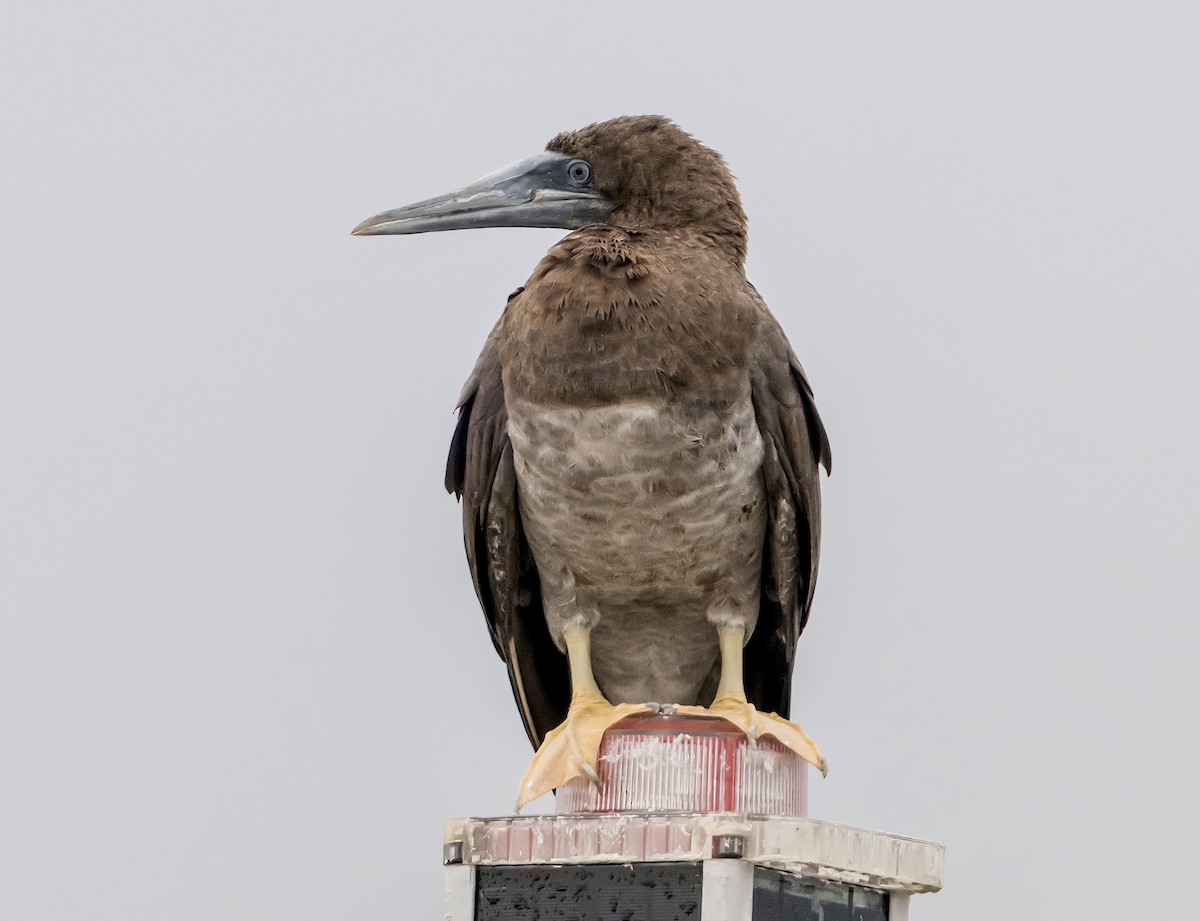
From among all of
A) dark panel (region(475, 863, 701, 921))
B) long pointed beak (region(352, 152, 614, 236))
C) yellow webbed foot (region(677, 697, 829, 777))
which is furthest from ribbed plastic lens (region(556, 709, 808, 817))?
long pointed beak (region(352, 152, 614, 236))

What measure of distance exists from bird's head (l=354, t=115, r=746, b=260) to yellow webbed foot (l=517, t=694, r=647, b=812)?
5.84ft

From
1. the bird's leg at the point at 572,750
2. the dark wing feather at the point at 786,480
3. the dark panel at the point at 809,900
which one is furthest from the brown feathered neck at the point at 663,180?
the dark panel at the point at 809,900

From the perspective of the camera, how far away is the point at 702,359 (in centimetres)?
612

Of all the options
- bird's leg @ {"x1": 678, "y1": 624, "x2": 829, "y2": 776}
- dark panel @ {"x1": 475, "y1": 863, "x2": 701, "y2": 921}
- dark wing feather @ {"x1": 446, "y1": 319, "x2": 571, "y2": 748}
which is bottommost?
dark panel @ {"x1": 475, "y1": 863, "x2": 701, "y2": 921}

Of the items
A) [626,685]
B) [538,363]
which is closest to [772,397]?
[538,363]

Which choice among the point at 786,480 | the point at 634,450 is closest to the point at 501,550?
the point at 634,450

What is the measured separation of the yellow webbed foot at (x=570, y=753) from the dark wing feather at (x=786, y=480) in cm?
101

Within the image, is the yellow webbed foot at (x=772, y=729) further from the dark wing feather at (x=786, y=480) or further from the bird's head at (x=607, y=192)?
the bird's head at (x=607, y=192)

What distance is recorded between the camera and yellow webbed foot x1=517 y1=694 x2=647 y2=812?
5570 mm

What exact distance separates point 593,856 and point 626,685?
1.96m

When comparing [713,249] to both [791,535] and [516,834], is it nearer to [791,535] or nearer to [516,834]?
[791,535]

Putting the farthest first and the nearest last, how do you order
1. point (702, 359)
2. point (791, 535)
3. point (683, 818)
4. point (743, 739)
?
point (791, 535) → point (702, 359) → point (743, 739) → point (683, 818)

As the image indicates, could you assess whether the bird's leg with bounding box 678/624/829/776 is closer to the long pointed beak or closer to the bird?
the bird

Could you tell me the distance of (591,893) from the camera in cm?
505
